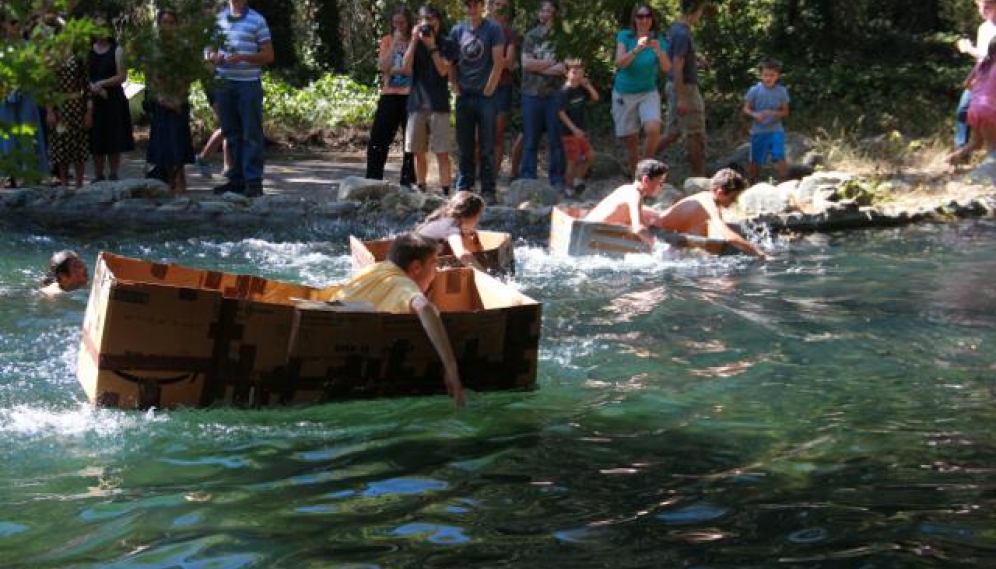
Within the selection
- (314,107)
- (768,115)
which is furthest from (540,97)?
(314,107)

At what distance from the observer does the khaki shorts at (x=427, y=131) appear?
15.0m

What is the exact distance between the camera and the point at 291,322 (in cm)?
763

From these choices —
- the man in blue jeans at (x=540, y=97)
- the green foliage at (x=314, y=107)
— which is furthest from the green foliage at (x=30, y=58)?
the green foliage at (x=314, y=107)

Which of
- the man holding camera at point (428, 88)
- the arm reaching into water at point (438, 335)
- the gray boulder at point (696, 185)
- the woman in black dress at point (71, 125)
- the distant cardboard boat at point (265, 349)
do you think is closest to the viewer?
the distant cardboard boat at point (265, 349)

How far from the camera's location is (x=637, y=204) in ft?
42.7

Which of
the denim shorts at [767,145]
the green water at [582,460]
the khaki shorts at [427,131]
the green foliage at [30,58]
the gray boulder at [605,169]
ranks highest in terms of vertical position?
the green foliage at [30,58]

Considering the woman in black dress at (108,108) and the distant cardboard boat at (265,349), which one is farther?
the woman in black dress at (108,108)

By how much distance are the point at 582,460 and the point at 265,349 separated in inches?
71.8

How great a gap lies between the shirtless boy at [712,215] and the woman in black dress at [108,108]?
227 inches

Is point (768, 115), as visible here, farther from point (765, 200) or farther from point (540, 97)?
point (540, 97)

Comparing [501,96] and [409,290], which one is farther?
[501,96]

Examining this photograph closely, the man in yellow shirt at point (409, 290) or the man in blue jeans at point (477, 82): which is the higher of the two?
the man in blue jeans at point (477, 82)

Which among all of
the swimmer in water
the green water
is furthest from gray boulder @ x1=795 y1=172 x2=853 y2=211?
the swimmer in water

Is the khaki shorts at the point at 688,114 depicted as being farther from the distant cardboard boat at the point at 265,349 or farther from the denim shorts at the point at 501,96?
the distant cardboard boat at the point at 265,349
